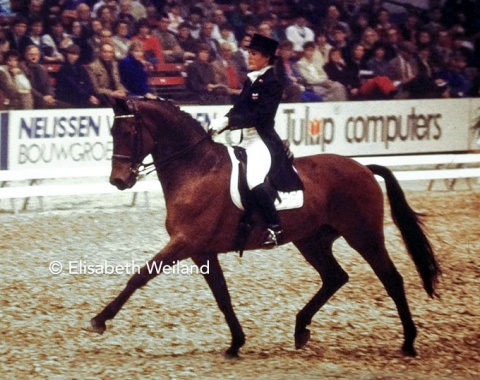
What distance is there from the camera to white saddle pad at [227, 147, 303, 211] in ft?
26.1

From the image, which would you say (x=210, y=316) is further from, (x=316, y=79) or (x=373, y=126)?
(x=316, y=79)

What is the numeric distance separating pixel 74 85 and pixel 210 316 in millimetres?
6821

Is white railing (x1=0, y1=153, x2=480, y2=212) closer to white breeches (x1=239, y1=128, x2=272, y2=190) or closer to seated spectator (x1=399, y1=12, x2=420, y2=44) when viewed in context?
seated spectator (x1=399, y1=12, x2=420, y2=44)

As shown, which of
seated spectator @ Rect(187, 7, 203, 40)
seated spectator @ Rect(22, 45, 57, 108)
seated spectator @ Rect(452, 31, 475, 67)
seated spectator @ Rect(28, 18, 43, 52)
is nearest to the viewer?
seated spectator @ Rect(22, 45, 57, 108)

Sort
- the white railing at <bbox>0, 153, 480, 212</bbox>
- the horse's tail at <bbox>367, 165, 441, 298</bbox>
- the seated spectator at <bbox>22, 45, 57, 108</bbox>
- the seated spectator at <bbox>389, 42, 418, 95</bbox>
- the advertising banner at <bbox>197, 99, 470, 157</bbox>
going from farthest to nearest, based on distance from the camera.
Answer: the seated spectator at <bbox>389, 42, 418, 95</bbox>
the advertising banner at <bbox>197, 99, 470, 157</bbox>
the seated spectator at <bbox>22, 45, 57, 108</bbox>
the white railing at <bbox>0, 153, 480, 212</bbox>
the horse's tail at <bbox>367, 165, 441, 298</bbox>

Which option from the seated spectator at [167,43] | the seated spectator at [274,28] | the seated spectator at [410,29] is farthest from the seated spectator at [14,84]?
the seated spectator at [410,29]

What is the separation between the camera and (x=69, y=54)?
A: 49.6ft

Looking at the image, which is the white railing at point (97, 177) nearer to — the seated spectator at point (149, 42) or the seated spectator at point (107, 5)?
the seated spectator at point (149, 42)

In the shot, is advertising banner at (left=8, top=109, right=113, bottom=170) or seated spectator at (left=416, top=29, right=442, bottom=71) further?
seated spectator at (left=416, top=29, right=442, bottom=71)

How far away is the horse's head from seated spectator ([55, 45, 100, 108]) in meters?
7.48

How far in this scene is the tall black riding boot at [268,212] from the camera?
7895 mm

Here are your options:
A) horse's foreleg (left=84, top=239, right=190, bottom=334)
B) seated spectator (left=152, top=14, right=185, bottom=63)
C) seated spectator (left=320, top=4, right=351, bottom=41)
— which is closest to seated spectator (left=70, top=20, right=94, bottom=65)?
seated spectator (left=152, top=14, right=185, bottom=63)

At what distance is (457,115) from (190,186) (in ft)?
37.6

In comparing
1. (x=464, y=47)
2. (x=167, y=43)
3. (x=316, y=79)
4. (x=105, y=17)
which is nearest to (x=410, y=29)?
(x=464, y=47)
